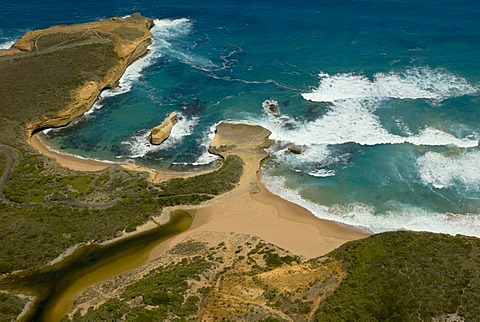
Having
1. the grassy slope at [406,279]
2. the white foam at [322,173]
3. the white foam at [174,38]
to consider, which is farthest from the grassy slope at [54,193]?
the white foam at [174,38]

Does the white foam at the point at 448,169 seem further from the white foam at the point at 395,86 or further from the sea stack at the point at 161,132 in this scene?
the sea stack at the point at 161,132

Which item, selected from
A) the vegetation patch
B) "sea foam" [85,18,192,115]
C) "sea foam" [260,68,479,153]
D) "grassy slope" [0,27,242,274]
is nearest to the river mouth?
the vegetation patch

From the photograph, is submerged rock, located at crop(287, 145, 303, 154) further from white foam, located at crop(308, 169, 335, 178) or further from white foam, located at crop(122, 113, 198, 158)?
white foam, located at crop(122, 113, 198, 158)

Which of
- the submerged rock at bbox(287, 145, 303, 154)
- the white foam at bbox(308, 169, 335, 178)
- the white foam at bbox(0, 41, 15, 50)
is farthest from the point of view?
the white foam at bbox(0, 41, 15, 50)

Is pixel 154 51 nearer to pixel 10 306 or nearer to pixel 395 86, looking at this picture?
pixel 395 86

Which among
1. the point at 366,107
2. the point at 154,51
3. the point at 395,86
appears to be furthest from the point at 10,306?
the point at 395,86

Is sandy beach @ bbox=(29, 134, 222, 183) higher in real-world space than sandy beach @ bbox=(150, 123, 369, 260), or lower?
higher

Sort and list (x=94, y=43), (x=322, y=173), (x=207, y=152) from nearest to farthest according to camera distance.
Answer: (x=322, y=173) < (x=207, y=152) < (x=94, y=43)
